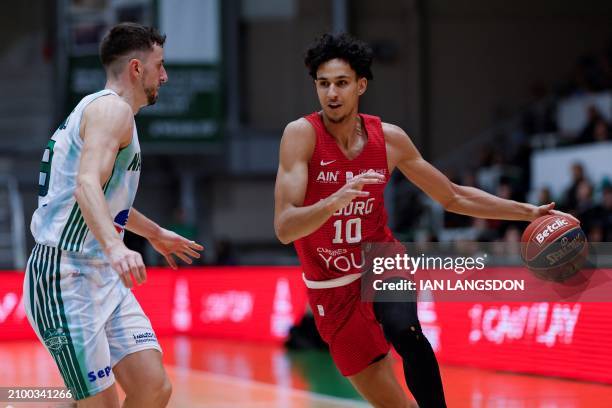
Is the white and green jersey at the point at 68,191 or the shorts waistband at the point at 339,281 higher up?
the white and green jersey at the point at 68,191

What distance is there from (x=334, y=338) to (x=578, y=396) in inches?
137

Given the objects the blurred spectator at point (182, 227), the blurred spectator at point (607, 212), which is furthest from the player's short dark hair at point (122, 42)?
the blurred spectator at point (182, 227)

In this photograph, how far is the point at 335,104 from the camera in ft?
17.5

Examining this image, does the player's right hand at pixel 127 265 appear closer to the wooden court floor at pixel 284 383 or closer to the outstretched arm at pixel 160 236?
the outstretched arm at pixel 160 236

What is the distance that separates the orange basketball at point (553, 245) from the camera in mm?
5688

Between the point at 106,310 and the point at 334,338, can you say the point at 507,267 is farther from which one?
the point at 106,310

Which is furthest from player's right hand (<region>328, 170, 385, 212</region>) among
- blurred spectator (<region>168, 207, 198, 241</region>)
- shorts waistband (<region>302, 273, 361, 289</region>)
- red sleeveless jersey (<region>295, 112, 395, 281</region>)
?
blurred spectator (<region>168, 207, 198, 241</region>)

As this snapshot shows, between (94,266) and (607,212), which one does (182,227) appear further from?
(94,266)

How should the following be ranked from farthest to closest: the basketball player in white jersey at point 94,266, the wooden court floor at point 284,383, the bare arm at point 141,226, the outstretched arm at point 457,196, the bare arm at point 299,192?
the wooden court floor at point 284,383 < the outstretched arm at point 457,196 < the bare arm at point 141,226 < the bare arm at point 299,192 < the basketball player in white jersey at point 94,266

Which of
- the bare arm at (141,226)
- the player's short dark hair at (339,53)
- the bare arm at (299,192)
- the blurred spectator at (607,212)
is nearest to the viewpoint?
the bare arm at (299,192)

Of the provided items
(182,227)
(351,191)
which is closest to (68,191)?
(351,191)

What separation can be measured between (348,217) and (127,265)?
1706 mm

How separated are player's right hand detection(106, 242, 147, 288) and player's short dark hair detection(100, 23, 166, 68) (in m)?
1.03

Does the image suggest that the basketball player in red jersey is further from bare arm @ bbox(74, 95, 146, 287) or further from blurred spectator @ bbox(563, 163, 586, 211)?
blurred spectator @ bbox(563, 163, 586, 211)
